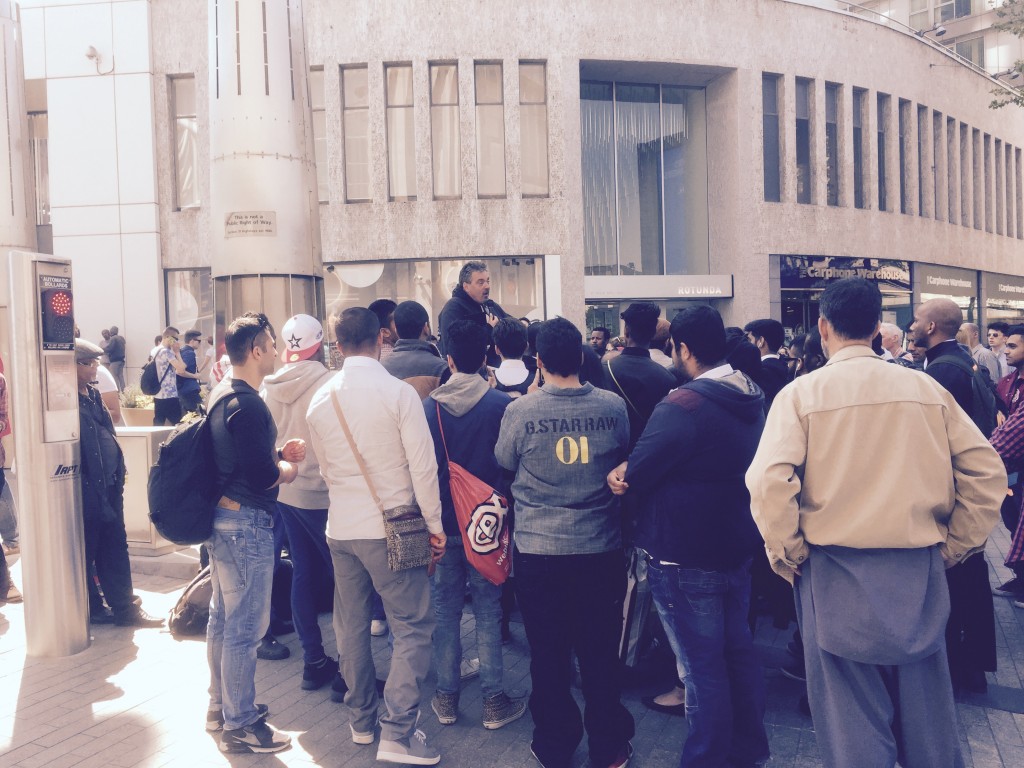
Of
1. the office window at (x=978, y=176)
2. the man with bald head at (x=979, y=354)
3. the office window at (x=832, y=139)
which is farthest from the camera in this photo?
the office window at (x=978, y=176)

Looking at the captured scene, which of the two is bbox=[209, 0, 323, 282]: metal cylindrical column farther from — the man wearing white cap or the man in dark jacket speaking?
the man wearing white cap

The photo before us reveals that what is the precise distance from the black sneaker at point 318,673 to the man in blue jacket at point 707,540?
2.23 m

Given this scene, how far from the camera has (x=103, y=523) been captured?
6.13 metres

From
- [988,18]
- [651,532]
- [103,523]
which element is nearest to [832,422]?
[651,532]

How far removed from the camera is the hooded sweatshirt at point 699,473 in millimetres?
3709

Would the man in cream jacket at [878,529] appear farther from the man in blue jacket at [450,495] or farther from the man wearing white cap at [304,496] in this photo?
the man wearing white cap at [304,496]

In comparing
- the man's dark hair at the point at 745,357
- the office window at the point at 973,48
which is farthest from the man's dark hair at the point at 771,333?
the office window at the point at 973,48

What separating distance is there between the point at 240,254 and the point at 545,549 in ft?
15.8

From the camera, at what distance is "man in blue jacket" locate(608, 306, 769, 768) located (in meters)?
3.73

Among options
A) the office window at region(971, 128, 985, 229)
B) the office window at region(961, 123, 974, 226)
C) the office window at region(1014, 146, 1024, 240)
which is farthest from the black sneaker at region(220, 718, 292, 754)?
the office window at region(1014, 146, 1024, 240)

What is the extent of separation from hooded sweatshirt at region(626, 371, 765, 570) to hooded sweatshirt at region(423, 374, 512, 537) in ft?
3.12

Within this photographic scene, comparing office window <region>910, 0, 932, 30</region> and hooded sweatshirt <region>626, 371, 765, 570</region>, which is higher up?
office window <region>910, 0, 932, 30</region>

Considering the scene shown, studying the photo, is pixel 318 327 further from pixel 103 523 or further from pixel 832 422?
pixel 832 422

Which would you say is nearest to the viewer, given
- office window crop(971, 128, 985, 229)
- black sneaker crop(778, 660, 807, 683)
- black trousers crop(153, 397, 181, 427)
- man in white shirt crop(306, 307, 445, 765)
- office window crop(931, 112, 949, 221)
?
man in white shirt crop(306, 307, 445, 765)
